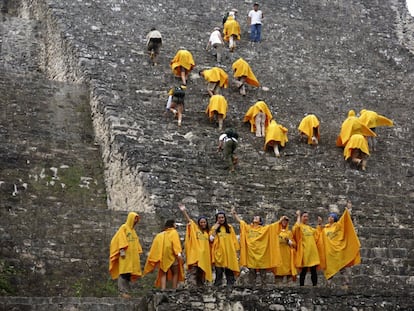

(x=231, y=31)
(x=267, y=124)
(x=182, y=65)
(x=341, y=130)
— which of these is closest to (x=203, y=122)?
(x=267, y=124)

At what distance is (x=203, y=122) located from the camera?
15828 millimetres

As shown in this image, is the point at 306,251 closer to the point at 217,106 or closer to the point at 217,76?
the point at 217,106

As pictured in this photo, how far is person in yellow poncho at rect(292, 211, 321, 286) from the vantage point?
10281 mm

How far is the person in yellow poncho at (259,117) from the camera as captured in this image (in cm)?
1603

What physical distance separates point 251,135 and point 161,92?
2.24 metres

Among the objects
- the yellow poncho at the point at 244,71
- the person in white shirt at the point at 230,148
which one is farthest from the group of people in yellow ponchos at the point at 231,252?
the yellow poncho at the point at 244,71

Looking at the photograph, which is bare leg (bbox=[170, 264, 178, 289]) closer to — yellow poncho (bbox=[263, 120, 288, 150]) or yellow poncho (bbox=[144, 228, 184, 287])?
yellow poncho (bbox=[144, 228, 184, 287])

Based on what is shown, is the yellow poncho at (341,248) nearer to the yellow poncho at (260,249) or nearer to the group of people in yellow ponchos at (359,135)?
the yellow poncho at (260,249)

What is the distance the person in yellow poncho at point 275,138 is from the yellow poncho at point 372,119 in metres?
1.97

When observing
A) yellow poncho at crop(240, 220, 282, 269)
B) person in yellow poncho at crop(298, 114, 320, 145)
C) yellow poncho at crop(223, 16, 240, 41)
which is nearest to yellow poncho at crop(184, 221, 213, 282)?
yellow poncho at crop(240, 220, 282, 269)

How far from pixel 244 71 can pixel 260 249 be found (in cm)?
799

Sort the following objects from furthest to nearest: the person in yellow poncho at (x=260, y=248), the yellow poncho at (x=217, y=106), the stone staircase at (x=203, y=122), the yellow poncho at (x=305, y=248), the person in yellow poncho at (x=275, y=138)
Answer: the yellow poncho at (x=217, y=106)
the person in yellow poncho at (x=275, y=138)
the stone staircase at (x=203, y=122)
the yellow poncho at (x=305, y=248)
the person in yellow poncho at (x=260, y=248)

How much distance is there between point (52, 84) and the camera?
16.6 m

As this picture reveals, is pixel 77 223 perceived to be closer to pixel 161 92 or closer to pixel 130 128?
pixel 130 128
